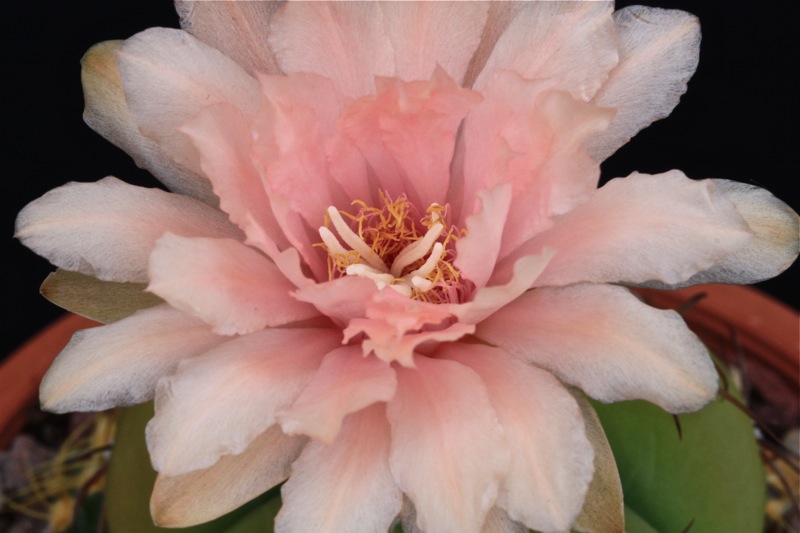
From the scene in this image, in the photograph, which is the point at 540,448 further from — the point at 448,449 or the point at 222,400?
the point at 222,400

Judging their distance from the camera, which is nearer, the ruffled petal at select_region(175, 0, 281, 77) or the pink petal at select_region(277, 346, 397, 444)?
the pink petal at select_region(277, 346, 397, 444)

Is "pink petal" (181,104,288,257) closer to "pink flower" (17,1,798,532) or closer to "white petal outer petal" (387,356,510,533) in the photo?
"pink flower" (17,1,798,532)

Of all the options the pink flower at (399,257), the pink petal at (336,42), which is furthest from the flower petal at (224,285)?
the pink petal at (336,42)

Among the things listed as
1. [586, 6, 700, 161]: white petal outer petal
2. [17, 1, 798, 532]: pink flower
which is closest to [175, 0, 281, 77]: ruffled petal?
[17, 1, 798, 532]: pink flower

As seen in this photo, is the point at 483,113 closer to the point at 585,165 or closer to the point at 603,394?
the point at 585,165

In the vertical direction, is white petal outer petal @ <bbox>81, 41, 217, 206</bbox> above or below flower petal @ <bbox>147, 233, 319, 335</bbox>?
above

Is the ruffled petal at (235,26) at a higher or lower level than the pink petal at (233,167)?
higher

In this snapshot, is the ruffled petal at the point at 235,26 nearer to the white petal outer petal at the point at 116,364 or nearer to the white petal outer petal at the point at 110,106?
the white petal outer petal at the point at 110,106
